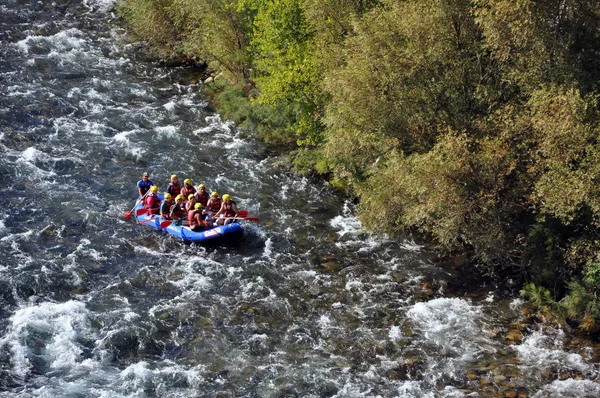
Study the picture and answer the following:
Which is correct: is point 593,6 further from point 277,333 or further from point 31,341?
point 31,341

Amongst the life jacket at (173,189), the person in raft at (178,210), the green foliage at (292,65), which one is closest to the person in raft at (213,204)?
the person in raft at (178,210)

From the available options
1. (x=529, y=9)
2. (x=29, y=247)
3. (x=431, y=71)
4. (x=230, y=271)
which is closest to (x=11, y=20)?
(x=29, y=247)

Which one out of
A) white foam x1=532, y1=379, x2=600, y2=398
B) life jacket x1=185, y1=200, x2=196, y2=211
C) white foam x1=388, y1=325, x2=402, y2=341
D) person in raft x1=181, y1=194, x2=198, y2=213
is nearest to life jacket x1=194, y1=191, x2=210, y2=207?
person in raft x1=181, y1=194, x2=198, y2=213

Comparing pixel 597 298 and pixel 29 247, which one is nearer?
pixel 597 298

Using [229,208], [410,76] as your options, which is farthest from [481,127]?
[229,208]

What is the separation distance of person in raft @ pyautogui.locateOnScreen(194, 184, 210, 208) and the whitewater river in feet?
4.76

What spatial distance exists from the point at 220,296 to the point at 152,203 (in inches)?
211

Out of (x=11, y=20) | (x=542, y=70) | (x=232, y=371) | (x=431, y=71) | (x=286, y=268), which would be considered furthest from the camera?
(x=11, y=20)

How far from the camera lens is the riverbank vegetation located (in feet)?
59.6

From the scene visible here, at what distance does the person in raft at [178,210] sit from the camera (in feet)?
80.1

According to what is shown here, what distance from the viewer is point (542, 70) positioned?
19.0m

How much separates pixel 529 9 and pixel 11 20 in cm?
2999

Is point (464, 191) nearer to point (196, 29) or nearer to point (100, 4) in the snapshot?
point (196, 29)

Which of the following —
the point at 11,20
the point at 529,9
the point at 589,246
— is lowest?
the point at 589,246
